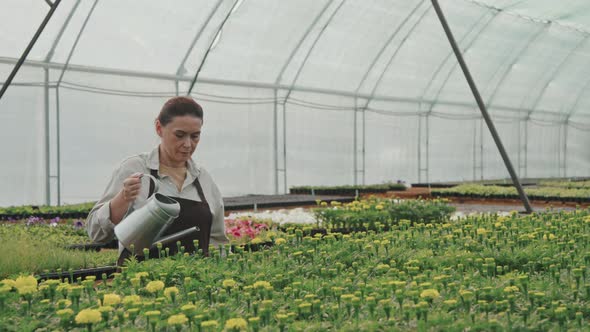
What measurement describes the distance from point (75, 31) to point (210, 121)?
383 cm

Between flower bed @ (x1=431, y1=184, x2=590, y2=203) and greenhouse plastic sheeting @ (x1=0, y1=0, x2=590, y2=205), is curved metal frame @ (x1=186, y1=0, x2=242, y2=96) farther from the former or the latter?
flower bed @ (x1=431, y1=184, x2=590, y2=203)

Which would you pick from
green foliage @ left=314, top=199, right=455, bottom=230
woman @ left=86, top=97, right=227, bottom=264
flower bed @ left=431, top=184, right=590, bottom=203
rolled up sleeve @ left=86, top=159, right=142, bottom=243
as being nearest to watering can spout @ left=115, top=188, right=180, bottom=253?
woman @ left=86, top=97, right=227, bottom=264

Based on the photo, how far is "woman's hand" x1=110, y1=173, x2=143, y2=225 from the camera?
367cm

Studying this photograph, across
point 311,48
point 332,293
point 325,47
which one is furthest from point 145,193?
point 325,47

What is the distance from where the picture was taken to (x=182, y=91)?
14.5 m

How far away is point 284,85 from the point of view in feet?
54.6

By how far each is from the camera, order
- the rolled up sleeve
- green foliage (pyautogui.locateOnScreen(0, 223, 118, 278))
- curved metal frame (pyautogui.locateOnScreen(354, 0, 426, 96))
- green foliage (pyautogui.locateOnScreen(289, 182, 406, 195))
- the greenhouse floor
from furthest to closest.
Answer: curved metal frame (pyautogui.locateOnScreen(354, 0, 426, 96)), green foliage (pyautogui.locateOnScreen(289, 182, 406, 195)), the greenhouse floor, green foliage (pyautogui.locateOnScreen(0, 223, 118, 278)), the rolled up sleeve

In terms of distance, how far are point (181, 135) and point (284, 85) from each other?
12644 millimetres

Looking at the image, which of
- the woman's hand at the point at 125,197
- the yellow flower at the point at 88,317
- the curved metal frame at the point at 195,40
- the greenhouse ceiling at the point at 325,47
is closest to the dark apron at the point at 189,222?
the woman's hand at the point at 125,197

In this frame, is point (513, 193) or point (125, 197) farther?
point (513, 193)

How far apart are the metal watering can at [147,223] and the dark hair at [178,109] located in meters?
0.52

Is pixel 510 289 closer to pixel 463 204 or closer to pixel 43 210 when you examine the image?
pixel 43 210

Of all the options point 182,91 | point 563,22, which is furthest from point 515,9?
point 182,91

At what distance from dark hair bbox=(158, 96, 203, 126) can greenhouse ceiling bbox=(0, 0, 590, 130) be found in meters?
8.71
